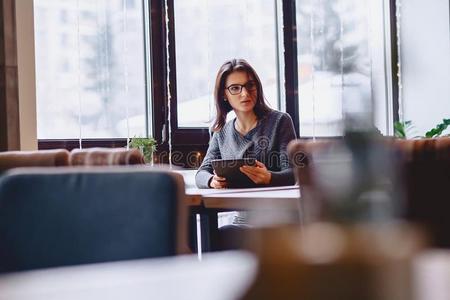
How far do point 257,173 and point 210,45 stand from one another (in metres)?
2.03

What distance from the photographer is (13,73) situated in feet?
10.9

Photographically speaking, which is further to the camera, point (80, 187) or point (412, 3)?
point (412, 3)

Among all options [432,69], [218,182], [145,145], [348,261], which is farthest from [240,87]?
[432,69]

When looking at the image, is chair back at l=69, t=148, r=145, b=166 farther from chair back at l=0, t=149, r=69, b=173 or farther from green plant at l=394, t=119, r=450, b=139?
green plant at l=394, t=119, r=450, b=139

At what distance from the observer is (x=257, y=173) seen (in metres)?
2.63

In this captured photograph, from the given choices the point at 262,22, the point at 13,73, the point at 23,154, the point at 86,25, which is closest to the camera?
the point at 23,154

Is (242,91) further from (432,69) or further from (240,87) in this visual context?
(432,69)

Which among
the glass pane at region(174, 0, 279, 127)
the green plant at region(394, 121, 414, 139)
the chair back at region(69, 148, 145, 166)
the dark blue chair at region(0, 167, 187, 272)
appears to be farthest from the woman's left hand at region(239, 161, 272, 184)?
the green plant at region(394, 121, 414, 139)

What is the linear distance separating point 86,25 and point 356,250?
3.67 meters

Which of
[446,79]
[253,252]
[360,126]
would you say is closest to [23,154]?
[253,252]

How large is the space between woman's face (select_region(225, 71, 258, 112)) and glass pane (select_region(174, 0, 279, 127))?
3.85 ft

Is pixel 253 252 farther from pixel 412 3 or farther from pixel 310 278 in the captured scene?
pixel 412 3

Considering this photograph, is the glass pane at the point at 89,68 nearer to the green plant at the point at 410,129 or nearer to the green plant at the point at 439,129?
the green plant at the point at 410,129

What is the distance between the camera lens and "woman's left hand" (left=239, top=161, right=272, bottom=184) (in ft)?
8.59
